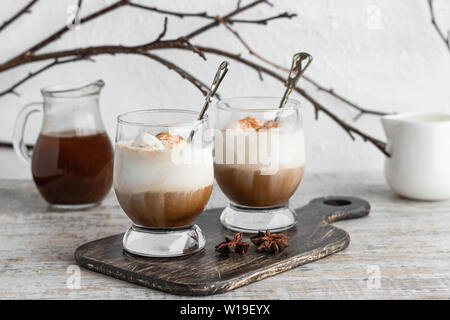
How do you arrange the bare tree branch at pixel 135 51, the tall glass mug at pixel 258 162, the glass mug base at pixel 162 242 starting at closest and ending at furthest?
the glass mug base at pixel 162 242 → the tall glass mug at pixel 258 162 → the bare tree branch at pixel 135 51

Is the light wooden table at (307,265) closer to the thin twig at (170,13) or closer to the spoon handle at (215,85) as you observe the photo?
the spoon handle at (215,85)

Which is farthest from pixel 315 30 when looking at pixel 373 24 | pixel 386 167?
pixel 386 167

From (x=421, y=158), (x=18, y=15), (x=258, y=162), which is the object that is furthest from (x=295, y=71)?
(x=18, y=15)

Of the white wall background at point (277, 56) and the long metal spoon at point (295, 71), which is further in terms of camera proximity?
the white wall background at point (277, 56)

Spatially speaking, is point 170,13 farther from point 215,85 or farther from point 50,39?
point 215,85

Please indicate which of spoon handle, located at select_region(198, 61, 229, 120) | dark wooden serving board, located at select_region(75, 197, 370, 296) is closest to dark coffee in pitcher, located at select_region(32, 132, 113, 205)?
dark wooden serving board, located at select_region(75, 197, 370, 296)

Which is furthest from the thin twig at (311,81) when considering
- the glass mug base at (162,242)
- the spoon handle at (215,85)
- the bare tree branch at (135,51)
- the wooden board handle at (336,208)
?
the glass mug base at (162,242)
